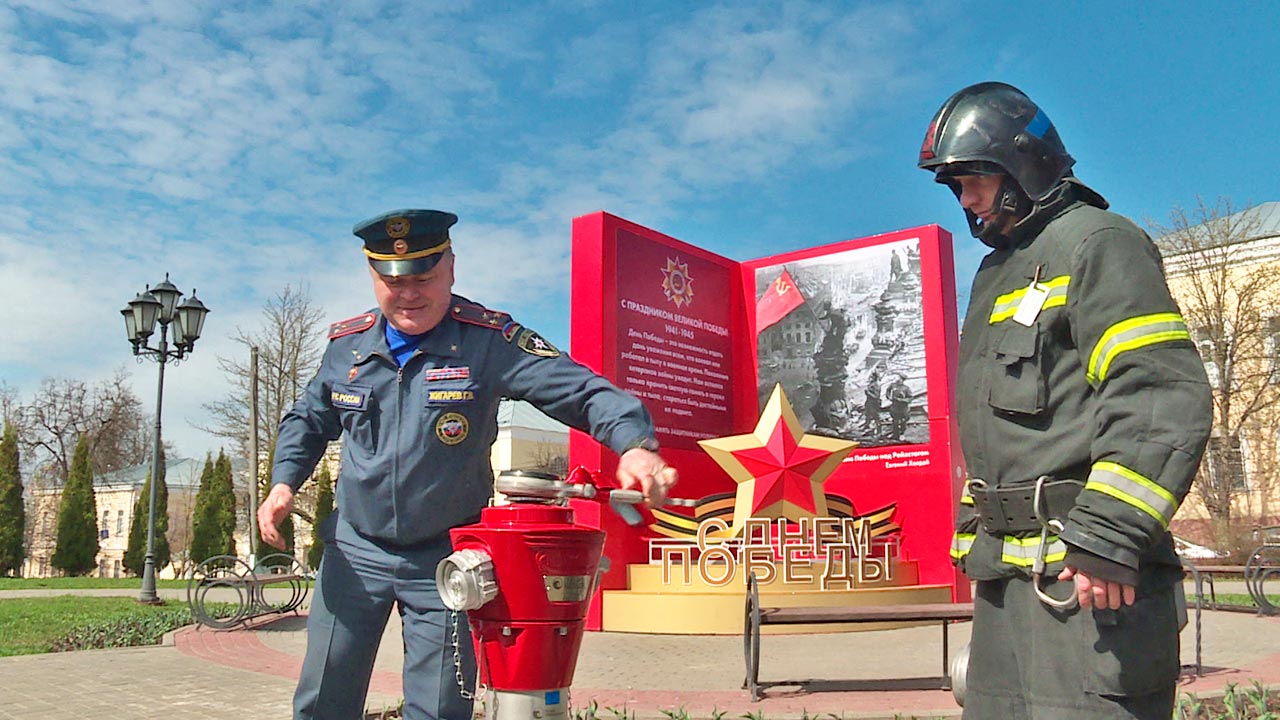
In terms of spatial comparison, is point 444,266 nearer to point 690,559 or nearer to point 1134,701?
point 1134,701

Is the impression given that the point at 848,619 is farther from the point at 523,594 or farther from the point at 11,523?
the point at 11,523

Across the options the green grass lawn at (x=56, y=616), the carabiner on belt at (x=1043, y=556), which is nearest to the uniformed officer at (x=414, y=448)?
the carabiner on belt at (x=1043, y=556)

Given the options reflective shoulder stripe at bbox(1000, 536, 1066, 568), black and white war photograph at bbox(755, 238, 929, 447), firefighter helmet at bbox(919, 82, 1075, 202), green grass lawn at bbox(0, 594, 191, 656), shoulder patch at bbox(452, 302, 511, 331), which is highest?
black and white war photograph at bbox(755, 238, 929, 447)

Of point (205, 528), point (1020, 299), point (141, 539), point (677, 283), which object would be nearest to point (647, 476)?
point (1020, 299)

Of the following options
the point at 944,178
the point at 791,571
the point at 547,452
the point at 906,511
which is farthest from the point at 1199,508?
the point at 944,178

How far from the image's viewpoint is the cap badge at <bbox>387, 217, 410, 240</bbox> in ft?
10.1

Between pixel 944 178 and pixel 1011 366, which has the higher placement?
pixel 944 178

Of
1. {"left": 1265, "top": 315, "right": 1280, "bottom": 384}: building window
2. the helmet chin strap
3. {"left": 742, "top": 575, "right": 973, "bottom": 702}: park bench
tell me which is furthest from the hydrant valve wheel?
{"left": 1265, "top": 315, "right": 1280, "bottom": 384}: building window

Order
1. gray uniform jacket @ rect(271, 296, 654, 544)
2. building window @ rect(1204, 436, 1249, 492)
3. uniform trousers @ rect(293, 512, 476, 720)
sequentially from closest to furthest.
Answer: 1. uniform trousers @ rect(293, 512, 476, 720)
2. gray uniform jacket @ rect(271, 296, 654, 544)
3. building window @ rect(1204, 436, 1249, 492)

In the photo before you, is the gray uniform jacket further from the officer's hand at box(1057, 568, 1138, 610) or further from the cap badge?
the officer's hand at box(1057, 568, 1138, 610)

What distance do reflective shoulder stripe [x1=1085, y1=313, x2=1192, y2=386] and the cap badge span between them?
6.45 feet

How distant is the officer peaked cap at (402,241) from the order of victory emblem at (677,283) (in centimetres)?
1092

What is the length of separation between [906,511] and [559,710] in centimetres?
1305

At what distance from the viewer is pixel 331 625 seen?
3029 millimetres
